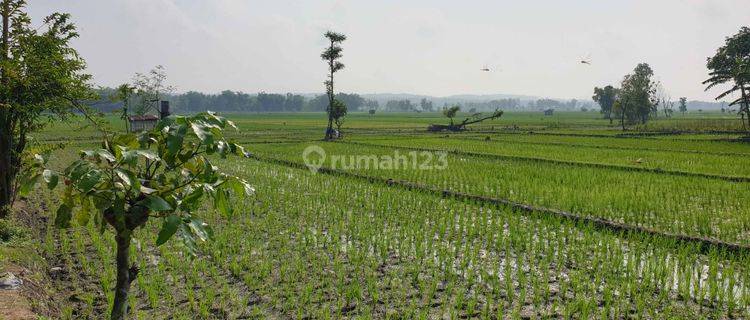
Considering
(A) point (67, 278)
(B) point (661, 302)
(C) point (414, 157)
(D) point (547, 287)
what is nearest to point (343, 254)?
(D) point (547, 287)

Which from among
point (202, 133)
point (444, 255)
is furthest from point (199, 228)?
point (444, 255)

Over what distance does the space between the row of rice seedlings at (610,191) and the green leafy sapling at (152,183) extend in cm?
739

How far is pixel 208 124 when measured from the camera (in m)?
2.53

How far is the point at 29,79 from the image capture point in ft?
20.9

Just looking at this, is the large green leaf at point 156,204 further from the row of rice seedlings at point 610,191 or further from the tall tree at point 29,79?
the row of rice seedlings at point 610,191

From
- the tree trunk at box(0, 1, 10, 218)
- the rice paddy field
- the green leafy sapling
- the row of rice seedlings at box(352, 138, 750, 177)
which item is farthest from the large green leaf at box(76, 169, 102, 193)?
A: the row of rice seedlings at box(352, 138, 750, 177)

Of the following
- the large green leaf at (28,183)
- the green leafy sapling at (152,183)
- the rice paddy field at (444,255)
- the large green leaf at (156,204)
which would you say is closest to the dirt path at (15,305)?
the rice paddy field at (444,255)

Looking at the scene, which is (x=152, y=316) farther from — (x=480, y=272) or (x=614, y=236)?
(x=614, y=236)

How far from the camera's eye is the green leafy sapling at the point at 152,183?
2.33 m

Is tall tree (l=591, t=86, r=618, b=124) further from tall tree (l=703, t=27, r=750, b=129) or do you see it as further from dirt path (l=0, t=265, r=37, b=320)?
dirt path (l=0, t=265, r=37, b=320)

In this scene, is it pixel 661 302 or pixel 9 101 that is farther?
pixel 9 101

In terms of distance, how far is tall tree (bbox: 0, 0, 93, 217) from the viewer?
656 centimetres

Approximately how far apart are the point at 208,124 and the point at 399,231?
586 centimetres

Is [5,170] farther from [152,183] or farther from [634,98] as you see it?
[634,98]
